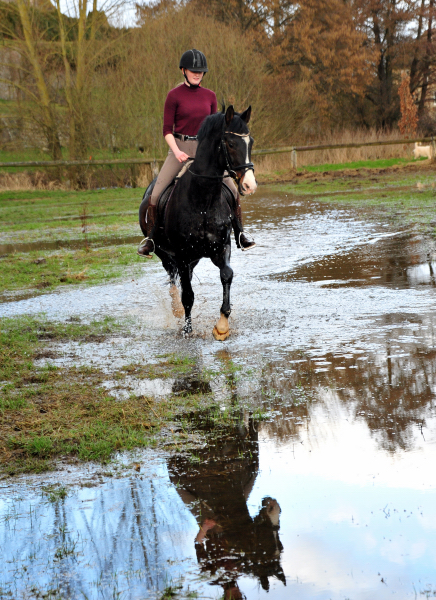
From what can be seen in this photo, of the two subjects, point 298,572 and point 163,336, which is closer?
point 298,572

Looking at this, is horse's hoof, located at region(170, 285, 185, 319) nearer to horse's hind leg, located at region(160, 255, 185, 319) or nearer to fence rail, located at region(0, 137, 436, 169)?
horse's hind leg, located at region(160, 255, 185, 319)

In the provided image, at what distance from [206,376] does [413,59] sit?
155ft

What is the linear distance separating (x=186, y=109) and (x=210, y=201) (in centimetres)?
107

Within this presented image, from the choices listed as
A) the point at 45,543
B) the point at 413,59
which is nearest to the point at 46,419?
the point at 45,543

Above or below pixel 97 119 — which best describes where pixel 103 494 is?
below

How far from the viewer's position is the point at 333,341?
6.46 metres

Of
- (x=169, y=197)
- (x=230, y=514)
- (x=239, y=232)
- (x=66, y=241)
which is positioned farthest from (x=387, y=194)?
(x=230, y=514)

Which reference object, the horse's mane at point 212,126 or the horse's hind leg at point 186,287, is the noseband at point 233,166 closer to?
the horse's mane at point 212,126

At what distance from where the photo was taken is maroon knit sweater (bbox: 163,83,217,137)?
7.46 metres

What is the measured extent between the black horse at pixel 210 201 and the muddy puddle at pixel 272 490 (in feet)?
2.86

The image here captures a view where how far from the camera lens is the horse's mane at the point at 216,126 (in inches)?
264

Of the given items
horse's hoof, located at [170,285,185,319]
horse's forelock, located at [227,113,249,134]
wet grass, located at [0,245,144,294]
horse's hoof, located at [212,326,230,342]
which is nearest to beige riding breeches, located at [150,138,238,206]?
horse's forelock, located at [227,113,249,134]

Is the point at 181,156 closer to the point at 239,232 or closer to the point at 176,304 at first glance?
the point at 239,232

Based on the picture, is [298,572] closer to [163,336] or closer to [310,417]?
[310,417]
